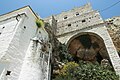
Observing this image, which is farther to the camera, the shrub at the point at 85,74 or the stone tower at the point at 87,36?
the stone tower at the point at 87,36

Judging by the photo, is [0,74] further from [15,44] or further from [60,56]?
[60,56]

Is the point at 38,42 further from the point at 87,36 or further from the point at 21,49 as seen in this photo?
the point at 87,36

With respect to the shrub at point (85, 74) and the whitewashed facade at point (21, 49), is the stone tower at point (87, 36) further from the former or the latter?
the whitewashed facade at point (21, 49)

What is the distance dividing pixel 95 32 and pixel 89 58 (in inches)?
139

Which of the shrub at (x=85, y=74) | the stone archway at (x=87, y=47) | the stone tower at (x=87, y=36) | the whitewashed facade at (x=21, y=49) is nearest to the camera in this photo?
the whitewashed facade at (x=21, y=49)

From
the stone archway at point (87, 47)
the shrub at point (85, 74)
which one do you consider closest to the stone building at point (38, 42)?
the stone archway at point (87, 47)

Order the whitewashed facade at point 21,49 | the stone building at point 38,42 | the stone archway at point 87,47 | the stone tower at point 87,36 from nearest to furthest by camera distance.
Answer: the whitewashed facade at point 21,49 → the stone building at point 38,42 → the stone tower at point 87,36 → the stone archway at point 87,47

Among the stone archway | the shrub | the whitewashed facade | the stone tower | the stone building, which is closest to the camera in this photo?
the whitewashed facade

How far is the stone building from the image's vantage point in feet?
34.6

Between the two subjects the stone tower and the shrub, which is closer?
the shrub

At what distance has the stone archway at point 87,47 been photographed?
60.7ft

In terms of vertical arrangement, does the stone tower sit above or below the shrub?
above

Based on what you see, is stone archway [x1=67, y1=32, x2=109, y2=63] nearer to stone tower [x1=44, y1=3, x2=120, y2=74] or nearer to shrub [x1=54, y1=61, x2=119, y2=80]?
stone tower [x1=44, y1=3, x2=120, y2=74]

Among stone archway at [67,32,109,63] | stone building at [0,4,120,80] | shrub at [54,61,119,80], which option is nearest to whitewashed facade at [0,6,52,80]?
stone building at [0,4,120,80]
